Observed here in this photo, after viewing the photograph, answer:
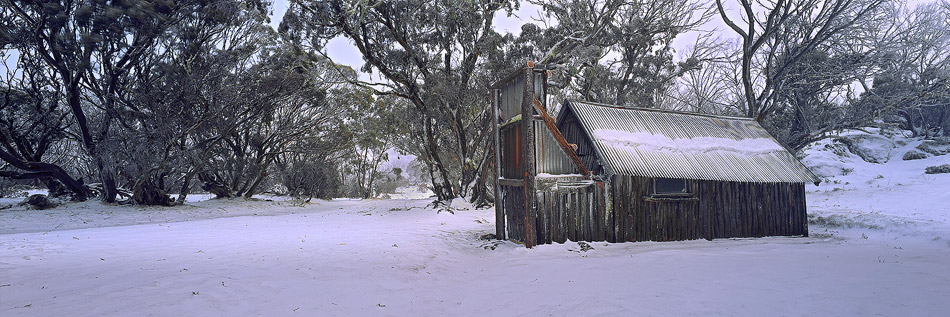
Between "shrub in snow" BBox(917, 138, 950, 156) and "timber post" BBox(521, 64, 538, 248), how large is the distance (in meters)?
31.9

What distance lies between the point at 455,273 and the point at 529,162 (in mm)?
3151

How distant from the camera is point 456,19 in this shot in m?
19.9

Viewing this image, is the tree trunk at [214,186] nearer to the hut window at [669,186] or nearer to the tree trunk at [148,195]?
the tree trunk at [148,195]

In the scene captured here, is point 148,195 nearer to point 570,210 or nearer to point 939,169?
point 570,210

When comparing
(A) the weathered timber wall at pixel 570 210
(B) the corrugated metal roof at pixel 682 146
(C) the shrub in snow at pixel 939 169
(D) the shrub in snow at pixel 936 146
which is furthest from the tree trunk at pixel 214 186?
(D) the shrub in snow at pixel 936 146

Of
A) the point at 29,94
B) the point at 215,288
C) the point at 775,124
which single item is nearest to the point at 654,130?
the point at 215,288

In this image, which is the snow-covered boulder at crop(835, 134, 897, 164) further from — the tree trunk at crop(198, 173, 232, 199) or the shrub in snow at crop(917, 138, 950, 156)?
the tree trunk at crop(198, 173, 232, 199)

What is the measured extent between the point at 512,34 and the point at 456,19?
3.99 m

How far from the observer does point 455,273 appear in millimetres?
7922

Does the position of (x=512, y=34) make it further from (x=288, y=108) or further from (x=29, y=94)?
(x=29, y=94)

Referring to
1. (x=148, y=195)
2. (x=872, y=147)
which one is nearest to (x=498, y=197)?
(x=148, y=195)

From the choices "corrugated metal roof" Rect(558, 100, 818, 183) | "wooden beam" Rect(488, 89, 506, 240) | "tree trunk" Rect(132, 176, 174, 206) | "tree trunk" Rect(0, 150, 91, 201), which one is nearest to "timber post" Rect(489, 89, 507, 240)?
"wooden beam" Rect(488, 89, 506, 240)

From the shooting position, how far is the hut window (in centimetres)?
1086

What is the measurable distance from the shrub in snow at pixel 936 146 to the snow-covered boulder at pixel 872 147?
5.54 ft
